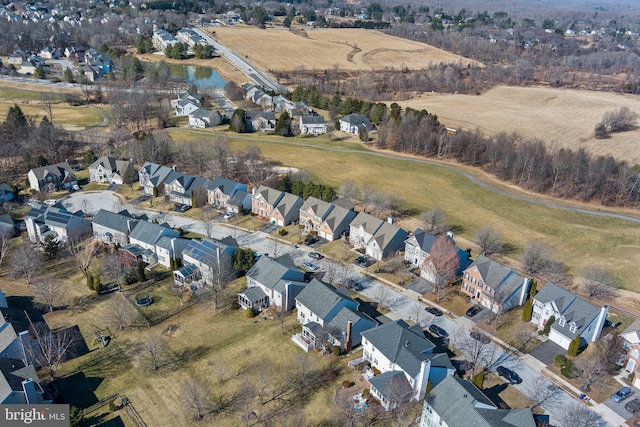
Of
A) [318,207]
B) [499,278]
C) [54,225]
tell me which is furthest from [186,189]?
[499,278]

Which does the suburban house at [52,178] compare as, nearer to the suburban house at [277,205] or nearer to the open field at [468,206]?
the open field at [468,206]

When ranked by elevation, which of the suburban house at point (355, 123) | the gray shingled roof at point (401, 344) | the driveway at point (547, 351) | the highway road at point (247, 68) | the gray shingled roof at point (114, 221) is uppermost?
the highway road at point (247, 68)

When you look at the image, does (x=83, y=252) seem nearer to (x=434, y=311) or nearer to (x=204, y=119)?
(x=434, y=311)

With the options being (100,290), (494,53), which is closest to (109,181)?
(100,290)

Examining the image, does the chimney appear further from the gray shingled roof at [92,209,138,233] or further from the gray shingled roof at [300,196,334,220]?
the gray shingled roof at [92,209,138,233]

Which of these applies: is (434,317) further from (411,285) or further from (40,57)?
(40,57)

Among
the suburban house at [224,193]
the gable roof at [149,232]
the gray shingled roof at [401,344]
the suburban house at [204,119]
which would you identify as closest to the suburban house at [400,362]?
the gray shingled roof at [401,344]

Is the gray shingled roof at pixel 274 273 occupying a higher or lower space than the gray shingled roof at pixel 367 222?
lower
